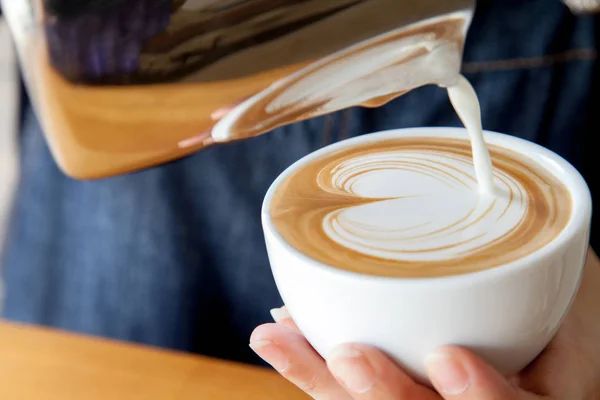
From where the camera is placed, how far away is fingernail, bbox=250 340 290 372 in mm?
326

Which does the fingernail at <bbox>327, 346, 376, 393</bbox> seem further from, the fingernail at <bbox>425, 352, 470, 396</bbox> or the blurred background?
the blurred background

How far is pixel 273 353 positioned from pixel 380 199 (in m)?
0.10

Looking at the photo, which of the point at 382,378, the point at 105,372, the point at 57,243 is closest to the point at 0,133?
the point at 57,243

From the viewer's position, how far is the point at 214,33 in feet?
0.85

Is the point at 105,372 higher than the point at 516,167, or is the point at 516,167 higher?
the point at 516,167

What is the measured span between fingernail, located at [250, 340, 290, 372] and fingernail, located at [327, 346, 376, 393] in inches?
1.5

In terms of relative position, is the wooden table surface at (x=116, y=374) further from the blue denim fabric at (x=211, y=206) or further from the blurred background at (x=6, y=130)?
the blurred background at (x=6, y=130)

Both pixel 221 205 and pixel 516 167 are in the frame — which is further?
pixel 221 205

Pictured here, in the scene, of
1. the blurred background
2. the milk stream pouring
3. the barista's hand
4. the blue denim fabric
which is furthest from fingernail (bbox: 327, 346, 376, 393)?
the blurred background

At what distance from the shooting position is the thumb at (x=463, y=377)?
0.90 feet

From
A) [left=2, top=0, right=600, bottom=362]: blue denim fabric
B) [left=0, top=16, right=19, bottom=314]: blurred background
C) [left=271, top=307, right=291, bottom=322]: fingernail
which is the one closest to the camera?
[left=271, top=307, right=291, bottom=322]: fingernail

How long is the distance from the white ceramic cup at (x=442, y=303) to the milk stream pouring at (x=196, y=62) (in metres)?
0.07

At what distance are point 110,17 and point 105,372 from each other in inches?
12.7

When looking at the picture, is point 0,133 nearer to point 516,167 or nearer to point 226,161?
point 226,161
